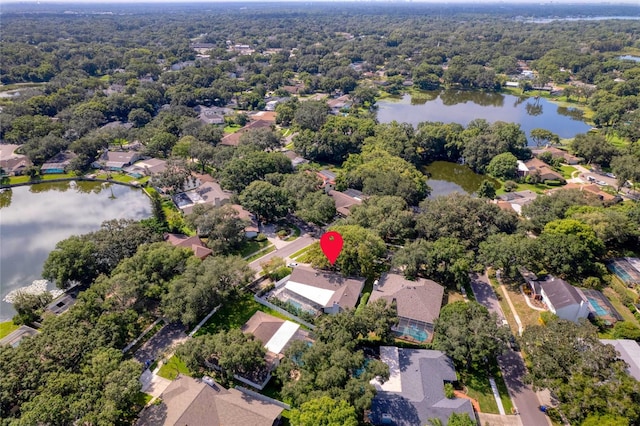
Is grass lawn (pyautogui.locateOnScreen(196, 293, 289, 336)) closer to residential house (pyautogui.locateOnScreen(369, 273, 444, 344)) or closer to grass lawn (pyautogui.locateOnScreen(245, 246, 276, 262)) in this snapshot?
grass lawn (pyautogui.locateOnScreen(245, 246, 276, 262))

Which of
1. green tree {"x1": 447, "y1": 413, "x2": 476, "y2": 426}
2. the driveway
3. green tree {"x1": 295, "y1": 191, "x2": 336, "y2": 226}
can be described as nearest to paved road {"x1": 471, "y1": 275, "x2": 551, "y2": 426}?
green tree {"x1": 447, "y1": 413, "x2": 476, "y2": 426}

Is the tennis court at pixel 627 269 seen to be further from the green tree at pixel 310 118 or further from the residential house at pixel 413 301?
the green tree at pixel 310 118

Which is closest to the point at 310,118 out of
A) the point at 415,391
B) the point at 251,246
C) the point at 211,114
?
the point at 211,114

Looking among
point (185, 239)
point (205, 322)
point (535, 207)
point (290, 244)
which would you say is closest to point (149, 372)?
point (205, 322)

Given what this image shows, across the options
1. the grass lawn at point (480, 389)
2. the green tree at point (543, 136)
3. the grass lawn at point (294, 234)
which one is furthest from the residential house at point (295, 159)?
the green tree at point (543, 136)

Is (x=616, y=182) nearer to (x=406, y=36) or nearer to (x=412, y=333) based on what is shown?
(x=412, y=333)
